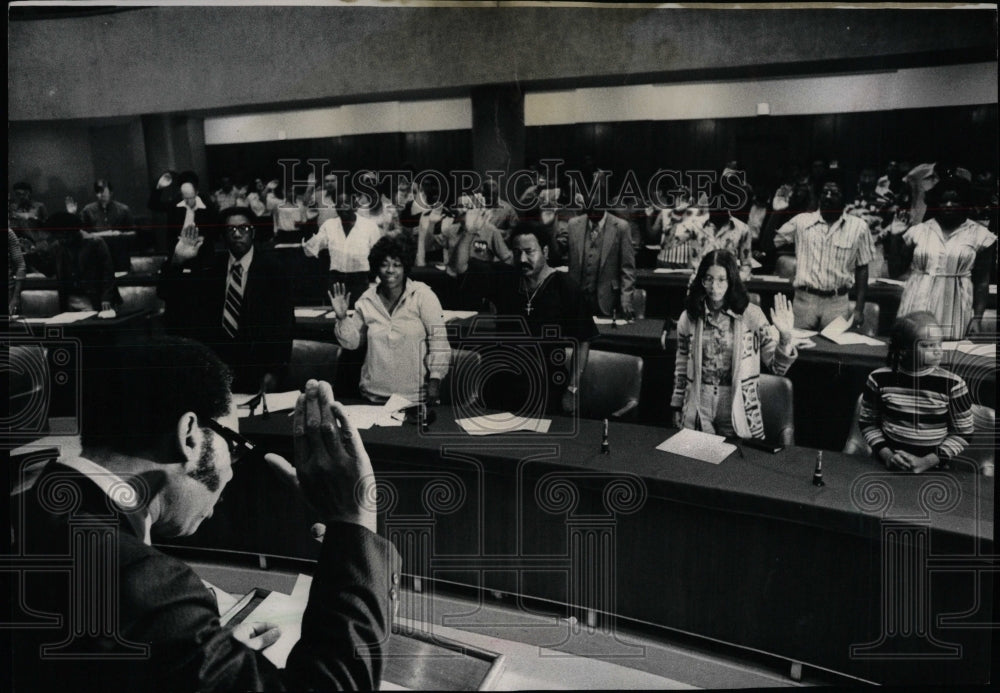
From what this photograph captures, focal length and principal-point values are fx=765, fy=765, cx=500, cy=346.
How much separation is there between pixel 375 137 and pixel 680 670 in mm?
2735

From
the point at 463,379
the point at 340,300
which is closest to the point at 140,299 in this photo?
the point at 340,300

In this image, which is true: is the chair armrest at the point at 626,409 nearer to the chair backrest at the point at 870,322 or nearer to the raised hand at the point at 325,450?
the chair backrest at the point at 870,322

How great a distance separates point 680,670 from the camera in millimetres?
3357

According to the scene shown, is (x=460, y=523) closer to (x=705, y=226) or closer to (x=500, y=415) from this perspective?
(x=500, y=415)

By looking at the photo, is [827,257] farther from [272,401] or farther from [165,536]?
[165,536]

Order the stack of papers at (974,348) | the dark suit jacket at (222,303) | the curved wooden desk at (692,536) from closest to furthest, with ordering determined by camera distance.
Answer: the curved wooden desk at (692,536) → the stack of papers at (974,348) → the dark suit jacket at (222,303)

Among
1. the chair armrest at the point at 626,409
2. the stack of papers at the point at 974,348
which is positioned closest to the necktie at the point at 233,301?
the chair armrest at the point at 626,409

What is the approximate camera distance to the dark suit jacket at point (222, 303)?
3.52 m

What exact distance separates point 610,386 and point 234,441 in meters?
1.79

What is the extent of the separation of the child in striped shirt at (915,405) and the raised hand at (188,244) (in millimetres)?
3116

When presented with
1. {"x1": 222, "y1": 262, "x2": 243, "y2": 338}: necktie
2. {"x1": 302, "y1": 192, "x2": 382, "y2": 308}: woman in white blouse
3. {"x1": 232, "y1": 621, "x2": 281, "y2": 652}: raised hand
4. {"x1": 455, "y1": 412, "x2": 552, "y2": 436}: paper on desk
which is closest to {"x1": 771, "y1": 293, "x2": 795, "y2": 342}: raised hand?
{"x1": 455, "y1": 412, "x2": 552, "y2": 436}: paper on desk

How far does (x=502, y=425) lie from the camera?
11.8ft

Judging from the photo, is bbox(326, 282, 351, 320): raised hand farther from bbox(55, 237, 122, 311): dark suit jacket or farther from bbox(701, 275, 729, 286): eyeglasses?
bbox(701, 275, 729, 286): eyeglasses

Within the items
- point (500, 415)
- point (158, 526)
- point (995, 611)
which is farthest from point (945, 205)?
point (158, 526)
